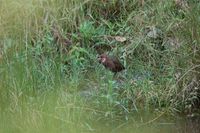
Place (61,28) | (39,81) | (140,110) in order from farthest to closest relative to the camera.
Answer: (61,28) < (140,110) < (39,81)

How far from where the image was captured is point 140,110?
4391 mm

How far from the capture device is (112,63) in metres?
4.56

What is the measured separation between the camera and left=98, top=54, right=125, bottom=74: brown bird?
457 cm

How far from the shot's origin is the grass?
380cm

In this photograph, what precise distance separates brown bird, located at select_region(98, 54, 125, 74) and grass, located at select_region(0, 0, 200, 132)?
5cm

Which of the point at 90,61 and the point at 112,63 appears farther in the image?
the point at 90,61

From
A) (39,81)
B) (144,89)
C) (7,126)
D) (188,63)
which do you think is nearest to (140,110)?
(144,89)

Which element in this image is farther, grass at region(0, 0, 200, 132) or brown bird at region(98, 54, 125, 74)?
brown bird at region(98, 54, 125, 74)

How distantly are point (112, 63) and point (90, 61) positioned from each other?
394 mm

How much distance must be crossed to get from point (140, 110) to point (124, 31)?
1.03 meters

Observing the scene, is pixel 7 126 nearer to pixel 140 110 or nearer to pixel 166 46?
pixel 140 110

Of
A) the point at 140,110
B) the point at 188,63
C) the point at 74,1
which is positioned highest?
the point at 74,1

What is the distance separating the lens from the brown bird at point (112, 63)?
4566mm

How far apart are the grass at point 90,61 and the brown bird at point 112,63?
51 mm
